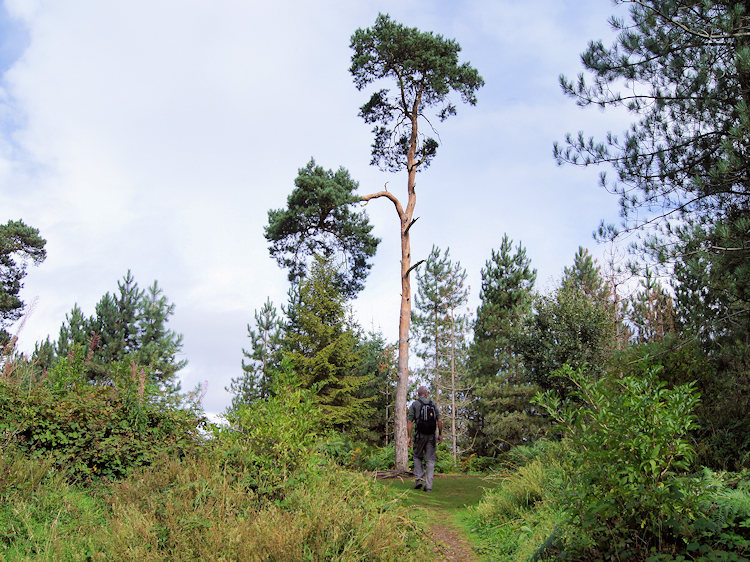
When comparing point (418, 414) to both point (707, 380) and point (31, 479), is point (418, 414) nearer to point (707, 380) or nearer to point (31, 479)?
point (707, 380)

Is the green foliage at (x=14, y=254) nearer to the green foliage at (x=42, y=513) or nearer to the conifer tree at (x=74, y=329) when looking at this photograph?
the conifer tree at (x=74, y=329)

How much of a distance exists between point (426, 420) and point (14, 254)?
987 inches

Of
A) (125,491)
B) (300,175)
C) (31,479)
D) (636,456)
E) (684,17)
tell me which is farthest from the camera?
(300,175)

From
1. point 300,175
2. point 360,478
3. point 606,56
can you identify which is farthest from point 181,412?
point 300,175

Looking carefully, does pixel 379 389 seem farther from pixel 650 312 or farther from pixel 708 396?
pixel 708 396

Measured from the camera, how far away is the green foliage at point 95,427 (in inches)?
270

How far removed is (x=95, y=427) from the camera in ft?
23.4

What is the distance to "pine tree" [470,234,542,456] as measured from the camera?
23.9 metres

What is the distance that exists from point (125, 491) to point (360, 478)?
2.34m

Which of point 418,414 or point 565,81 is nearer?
point 565,81

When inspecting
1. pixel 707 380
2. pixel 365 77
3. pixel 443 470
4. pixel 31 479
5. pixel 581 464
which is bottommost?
pixel 443 470

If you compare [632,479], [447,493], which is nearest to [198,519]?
[632,479]

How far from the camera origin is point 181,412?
7.72 metres

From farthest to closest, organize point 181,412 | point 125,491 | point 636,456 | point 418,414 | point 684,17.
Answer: point 418,414 < point 684,17 < point 181,412 < point 125,491 < point 636,456
